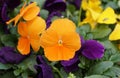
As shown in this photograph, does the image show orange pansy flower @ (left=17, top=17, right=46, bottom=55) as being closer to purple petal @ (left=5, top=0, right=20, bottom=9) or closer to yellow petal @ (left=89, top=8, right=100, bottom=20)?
purple petal @ (left=5, top=0, right=20, bottom=9)

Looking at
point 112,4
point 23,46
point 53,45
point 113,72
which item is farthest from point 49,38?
point 112,4

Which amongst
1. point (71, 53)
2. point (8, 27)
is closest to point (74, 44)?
point (71, 53)

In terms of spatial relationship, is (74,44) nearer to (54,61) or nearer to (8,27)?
(54,61)

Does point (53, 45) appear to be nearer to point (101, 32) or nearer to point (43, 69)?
point (43, 69)

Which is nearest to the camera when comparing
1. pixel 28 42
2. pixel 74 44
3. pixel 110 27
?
pixel 74 44

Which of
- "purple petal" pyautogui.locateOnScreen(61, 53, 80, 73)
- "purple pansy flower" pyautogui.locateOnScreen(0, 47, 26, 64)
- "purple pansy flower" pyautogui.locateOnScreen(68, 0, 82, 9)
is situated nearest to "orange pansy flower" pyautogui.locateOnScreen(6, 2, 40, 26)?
"purple pansy flower" pyautogui.locateOnScreen(0, 47, 26, 64)
